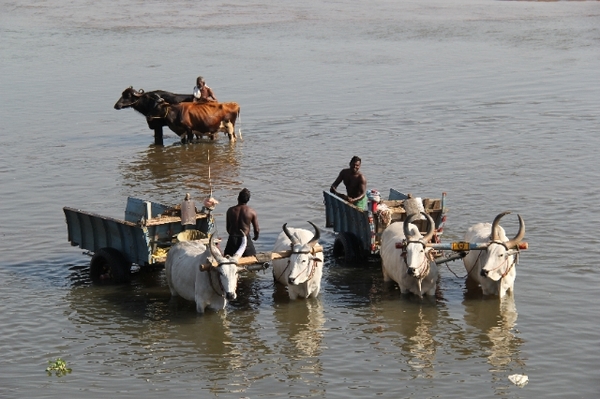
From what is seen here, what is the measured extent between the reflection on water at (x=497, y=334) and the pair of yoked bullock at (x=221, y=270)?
2338 millimetres

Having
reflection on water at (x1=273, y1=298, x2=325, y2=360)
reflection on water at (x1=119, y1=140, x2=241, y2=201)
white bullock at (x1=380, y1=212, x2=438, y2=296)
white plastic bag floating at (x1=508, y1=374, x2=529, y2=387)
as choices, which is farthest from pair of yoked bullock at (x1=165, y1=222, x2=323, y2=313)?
reflection on water at (x1=119, y1=140, x2=241, y2=201)

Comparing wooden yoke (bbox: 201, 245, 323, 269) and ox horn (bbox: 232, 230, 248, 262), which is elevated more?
ox horn (bbox: 232, 230, 248, 262)

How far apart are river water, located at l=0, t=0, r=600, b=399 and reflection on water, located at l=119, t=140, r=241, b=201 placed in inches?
3.7

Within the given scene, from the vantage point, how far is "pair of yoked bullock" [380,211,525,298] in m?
15.4

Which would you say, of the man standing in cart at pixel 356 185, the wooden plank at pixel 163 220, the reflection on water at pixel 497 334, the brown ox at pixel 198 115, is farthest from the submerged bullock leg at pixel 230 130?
the reflection on water at pixel 497 334

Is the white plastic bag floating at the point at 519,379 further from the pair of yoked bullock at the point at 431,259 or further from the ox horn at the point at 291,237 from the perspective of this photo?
the ox horn at the point at 291,237

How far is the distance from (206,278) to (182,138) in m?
13.7

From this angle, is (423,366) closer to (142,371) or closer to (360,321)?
(360,321)

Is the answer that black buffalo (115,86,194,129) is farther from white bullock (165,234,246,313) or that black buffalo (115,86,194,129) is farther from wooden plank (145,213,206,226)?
white bullock (165,234,246,313)

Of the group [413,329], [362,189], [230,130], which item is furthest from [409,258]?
[230,130]

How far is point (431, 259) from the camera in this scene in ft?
51.8

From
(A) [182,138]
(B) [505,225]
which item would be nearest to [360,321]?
(B) [505,225]

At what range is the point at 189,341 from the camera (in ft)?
47.9

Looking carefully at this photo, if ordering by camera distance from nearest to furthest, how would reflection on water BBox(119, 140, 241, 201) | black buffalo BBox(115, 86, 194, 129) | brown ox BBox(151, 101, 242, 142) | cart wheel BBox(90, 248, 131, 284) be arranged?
cart wheel BBox(90, 248, 131, 284)
reflection on water BBox(119, 140, 241, 201)
brown ox BBox(151, 101, 242, 142)
black buffalo BBox(115, 86, 194, 129)
